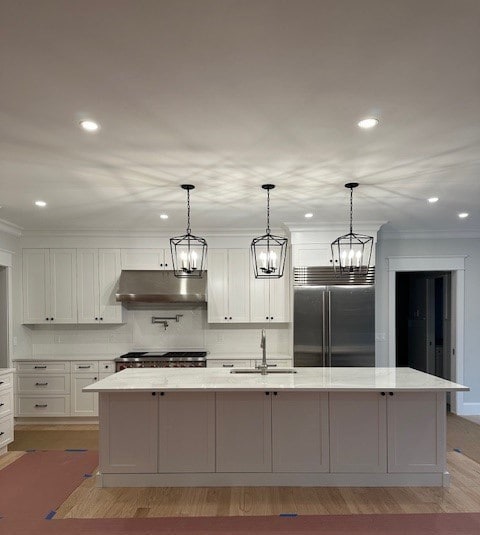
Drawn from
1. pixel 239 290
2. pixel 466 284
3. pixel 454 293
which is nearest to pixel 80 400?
pixel 239 290

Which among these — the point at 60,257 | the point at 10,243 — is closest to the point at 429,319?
the point at 60,257

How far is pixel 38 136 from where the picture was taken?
265cm

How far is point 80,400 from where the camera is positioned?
225 inches

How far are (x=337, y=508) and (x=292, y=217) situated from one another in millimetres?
3089

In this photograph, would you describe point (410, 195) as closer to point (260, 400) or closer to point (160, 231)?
point (260, 400)

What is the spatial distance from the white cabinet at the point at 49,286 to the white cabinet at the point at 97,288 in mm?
100

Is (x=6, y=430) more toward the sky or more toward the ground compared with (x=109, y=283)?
more toward the ground

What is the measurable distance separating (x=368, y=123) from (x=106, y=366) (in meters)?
4.67

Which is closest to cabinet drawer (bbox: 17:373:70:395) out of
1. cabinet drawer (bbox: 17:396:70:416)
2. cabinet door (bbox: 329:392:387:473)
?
cabinet drawer (bbox: 17:396:70:416)

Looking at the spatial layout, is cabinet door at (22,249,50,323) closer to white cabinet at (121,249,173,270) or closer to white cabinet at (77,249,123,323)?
white cabinet at (77,249,123,323)

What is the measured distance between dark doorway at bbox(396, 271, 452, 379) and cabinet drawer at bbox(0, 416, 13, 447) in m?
5.82

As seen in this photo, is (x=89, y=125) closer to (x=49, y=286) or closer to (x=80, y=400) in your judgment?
(x=49, y=286)

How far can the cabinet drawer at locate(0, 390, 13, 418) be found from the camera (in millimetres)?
4574

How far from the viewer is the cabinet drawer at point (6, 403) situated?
4574mm
